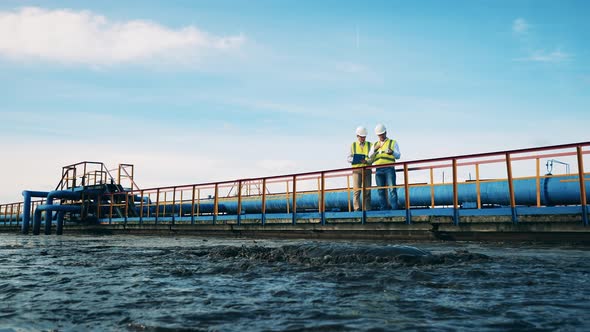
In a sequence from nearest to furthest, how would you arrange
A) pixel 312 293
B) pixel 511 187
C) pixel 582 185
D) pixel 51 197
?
pixel 312 293, pixel 582 185, pixel 511 187, pixel 51 197

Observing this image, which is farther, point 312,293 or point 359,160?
point 359,160

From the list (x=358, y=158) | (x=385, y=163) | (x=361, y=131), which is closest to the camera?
(x=385, y=163)

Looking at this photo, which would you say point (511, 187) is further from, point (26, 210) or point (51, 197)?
point (26, 210)

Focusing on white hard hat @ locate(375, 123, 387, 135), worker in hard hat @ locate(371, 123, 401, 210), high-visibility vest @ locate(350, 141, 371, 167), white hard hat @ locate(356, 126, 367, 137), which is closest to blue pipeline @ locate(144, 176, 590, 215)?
worker in hard hat @ locate(371, 123, 401, 210)

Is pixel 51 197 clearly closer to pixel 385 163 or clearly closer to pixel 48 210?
pixel 48 210

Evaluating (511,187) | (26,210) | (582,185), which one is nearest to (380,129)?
(511,187)

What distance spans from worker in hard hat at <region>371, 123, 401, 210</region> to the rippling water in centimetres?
528

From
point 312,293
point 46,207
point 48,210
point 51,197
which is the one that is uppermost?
point 51,197

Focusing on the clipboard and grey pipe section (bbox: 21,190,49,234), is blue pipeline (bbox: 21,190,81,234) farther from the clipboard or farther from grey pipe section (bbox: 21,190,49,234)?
the clipboard

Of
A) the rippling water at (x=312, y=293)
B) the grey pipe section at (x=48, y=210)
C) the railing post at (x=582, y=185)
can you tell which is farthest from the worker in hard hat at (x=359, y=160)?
the grey pipe section at (x=48, y=210)

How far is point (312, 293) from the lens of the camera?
3.64 metres

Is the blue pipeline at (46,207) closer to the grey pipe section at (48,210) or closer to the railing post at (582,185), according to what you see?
the grey pipe section at (48,210)

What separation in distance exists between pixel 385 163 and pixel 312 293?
8.35m

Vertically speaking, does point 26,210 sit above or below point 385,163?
below
